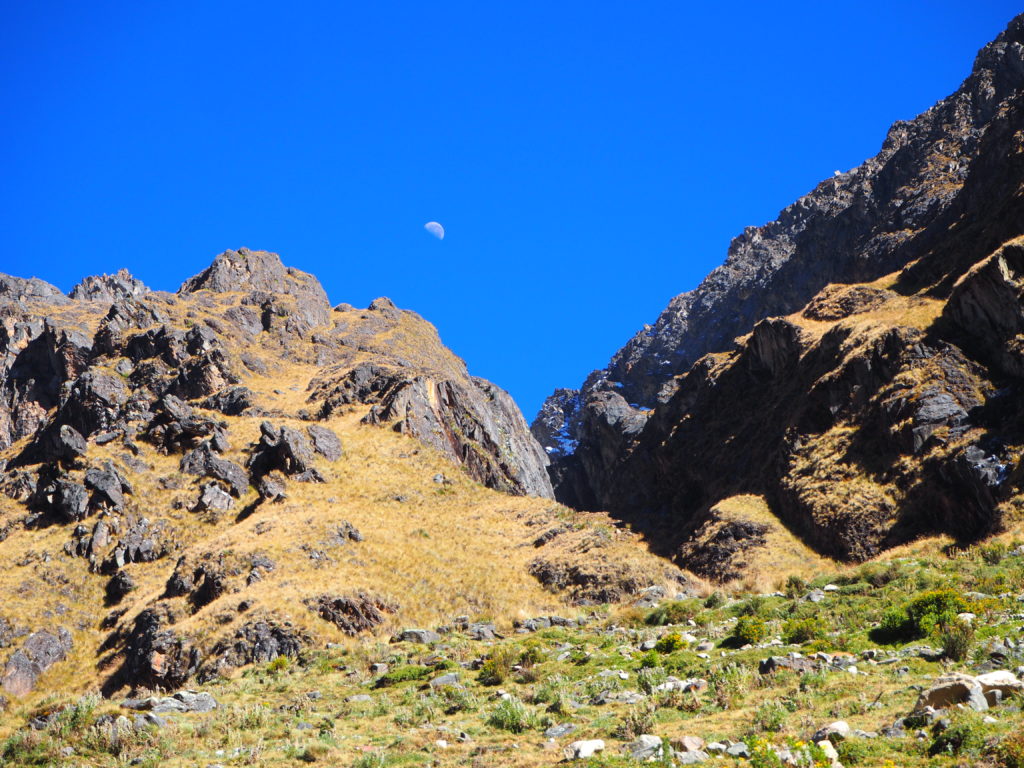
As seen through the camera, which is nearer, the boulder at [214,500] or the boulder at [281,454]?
the boulder at [214,500]

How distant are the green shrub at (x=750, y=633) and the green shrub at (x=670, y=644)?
5.31ft

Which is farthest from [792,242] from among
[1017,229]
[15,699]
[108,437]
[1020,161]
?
[15,699]

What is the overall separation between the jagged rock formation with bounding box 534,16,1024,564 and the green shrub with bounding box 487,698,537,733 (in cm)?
2450

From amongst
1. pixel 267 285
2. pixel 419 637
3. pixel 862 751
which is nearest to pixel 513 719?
pixel 862 751

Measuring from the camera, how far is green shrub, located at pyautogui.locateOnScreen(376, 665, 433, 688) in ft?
77.9

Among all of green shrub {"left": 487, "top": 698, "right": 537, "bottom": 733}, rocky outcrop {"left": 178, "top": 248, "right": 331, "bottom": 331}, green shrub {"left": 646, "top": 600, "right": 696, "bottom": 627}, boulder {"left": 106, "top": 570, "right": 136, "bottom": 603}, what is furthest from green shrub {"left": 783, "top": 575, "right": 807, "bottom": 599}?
rocky outcrop {"left": 178, "top": 248, "right": 331, "bottom": 331}

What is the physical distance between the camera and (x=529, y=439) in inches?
4459

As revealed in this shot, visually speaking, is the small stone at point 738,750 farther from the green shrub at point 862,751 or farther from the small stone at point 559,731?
the small stone at point 559,731

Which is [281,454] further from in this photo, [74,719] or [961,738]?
[961,738]

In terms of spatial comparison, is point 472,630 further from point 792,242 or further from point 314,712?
point 792,242

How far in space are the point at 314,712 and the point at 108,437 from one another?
49.0 m

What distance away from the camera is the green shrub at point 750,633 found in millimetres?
21775

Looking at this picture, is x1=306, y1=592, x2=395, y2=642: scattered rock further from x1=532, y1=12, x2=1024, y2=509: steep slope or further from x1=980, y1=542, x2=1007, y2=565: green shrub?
x1=532, y1=12, x2=1024, y2=509: steep slope

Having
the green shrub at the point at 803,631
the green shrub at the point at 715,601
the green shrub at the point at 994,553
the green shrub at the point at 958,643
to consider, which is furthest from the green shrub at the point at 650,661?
the green shrub at the point at 994,553
